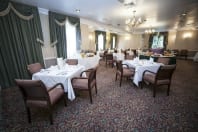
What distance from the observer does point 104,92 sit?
3131 mm

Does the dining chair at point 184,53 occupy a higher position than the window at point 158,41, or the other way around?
the window at point 158,41

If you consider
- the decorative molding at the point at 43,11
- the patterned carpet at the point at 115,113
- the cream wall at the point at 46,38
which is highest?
the decorative molding at the point at 43,11

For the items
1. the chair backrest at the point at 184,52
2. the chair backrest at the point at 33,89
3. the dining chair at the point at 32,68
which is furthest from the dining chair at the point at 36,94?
the chair backrest at the point at 184,52

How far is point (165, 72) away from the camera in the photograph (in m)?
2.69

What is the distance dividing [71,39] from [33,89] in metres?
3.88

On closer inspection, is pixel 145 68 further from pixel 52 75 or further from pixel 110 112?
pixel 52 75

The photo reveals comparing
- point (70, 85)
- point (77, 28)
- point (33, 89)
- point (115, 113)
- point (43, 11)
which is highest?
point (43, 11)

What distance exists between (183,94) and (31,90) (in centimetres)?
370

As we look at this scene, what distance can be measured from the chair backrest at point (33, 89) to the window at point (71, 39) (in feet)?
11.3

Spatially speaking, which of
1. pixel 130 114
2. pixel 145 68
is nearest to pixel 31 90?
pixel 130 114

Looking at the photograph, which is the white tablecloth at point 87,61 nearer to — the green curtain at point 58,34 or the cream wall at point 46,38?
the green curtain at point 58,34

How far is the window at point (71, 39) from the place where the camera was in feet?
16.5

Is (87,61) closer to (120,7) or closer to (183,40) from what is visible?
(120,7)

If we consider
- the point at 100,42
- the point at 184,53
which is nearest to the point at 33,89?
the point at 100,42
